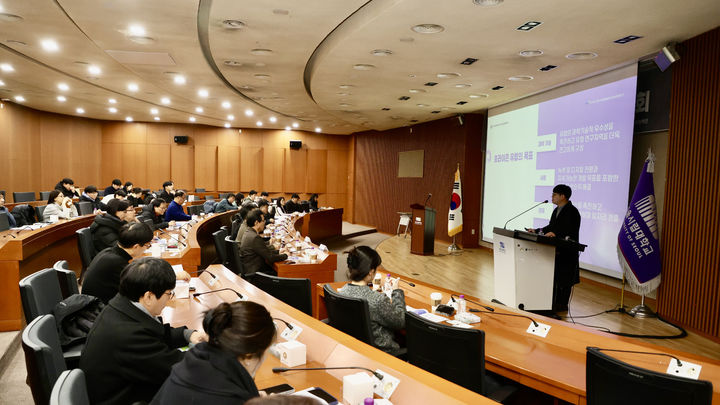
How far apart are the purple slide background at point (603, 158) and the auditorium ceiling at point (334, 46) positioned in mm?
411

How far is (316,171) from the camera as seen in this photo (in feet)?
56.2

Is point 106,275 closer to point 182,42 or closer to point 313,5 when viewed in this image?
point 313,5

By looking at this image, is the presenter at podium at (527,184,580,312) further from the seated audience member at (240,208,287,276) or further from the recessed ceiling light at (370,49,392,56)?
the seated audience member at (240,208,287,276)

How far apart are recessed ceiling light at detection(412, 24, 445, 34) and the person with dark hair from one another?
164 inches

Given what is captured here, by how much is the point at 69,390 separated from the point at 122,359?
0.60 m

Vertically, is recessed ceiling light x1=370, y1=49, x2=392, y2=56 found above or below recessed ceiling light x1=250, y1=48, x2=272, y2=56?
below

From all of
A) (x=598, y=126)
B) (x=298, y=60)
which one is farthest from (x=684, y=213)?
(x=298, y=60)

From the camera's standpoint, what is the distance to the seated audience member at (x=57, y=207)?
6.66m

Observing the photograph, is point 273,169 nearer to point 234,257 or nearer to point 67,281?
point 234,257

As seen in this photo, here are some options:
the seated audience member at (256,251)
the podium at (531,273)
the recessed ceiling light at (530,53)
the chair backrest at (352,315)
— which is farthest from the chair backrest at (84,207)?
the recessed ceiling light at (530,53)

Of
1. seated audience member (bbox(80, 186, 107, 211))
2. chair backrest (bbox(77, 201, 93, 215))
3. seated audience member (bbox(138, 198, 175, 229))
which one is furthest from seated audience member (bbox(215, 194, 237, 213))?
seated audience member (bbox(138, 198, 175, 229))

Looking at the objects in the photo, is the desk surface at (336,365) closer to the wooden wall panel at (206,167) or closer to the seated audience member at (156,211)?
the seated audience member at (156,211)

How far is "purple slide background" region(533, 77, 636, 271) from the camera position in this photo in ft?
20.2

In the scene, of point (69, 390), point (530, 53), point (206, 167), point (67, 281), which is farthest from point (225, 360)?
point (206, 167)
